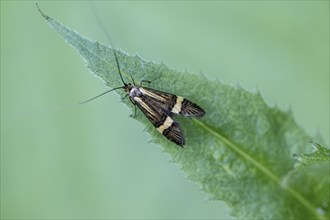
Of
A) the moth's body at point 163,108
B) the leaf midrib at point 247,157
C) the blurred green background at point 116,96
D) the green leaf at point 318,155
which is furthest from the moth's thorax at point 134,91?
the blurred green background at point 116,96

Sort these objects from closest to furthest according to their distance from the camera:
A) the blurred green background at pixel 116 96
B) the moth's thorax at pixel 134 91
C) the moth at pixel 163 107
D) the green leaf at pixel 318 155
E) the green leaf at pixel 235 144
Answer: the green leaf at pixel 318 155, the green leaf at pixel 235 144, the moth at pixel 163 107, the moth's thorax at pixel 134 91, the blurred green background at pixel 116 96

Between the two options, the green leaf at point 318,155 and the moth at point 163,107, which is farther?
the moth at point 163,107

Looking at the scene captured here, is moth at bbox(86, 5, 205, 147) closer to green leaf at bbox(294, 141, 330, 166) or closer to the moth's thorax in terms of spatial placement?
the moth's thorax

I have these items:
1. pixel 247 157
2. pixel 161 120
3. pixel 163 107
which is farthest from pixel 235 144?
pixel 163 107

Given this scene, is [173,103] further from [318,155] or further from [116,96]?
[116,96]

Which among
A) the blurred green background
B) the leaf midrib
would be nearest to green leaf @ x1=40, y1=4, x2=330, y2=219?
the leaf midrib

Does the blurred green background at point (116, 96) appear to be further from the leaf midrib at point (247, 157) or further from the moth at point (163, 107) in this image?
the leaf midrib at point (247, 157)
